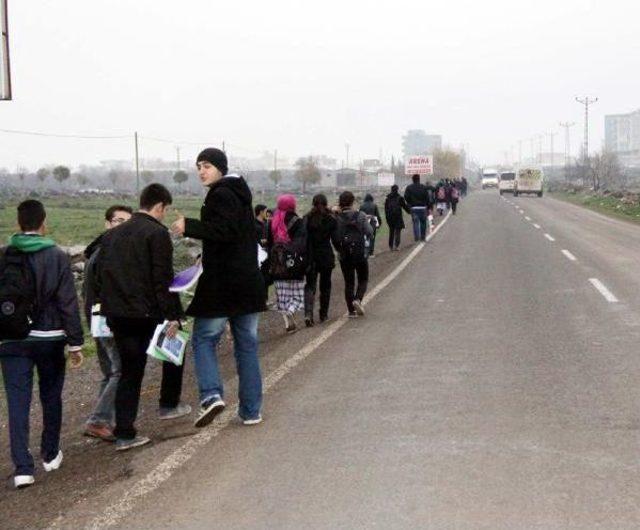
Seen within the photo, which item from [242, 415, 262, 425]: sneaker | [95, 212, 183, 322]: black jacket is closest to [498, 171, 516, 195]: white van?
[242, 415, 262, 425]: sneaker

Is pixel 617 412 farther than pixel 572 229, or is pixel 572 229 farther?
pixel 572 229

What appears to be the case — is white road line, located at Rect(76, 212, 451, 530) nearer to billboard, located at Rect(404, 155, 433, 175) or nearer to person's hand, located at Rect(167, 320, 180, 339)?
person's hand, located at Rect(167, 320, 180, 339)

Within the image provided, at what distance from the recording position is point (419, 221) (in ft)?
81.4

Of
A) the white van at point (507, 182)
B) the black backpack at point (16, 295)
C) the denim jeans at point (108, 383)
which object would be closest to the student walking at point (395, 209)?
the denim jeans at point (108, 383)

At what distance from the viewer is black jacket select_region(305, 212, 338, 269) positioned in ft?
Answer: 36.4

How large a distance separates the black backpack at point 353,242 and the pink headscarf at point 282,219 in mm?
1143

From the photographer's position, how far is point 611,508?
4402mm

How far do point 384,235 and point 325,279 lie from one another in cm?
1923

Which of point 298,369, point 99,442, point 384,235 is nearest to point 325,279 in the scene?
point 298,369

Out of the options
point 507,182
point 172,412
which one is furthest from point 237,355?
point 507,182

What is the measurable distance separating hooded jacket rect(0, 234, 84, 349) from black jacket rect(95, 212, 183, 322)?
0.83 feet

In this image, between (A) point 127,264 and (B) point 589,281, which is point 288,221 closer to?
(A) point 127,264

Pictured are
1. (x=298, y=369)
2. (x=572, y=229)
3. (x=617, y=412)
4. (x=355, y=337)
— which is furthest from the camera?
(x=572, y=229)

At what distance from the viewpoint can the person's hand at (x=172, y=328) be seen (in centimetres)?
599
